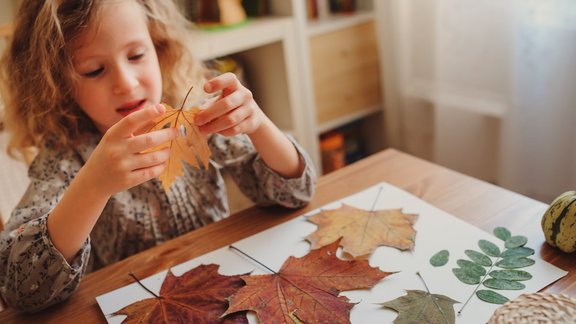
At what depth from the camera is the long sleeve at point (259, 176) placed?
0.91 metres

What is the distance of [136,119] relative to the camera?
674mm

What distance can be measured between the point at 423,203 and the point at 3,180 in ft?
2.78

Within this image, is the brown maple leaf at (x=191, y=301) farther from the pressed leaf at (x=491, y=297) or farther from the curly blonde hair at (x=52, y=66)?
the curly blonde hair at (x=52, y=66)

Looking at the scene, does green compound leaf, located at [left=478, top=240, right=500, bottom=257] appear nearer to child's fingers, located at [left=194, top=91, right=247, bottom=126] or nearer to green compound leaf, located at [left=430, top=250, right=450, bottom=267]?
green compound leaf, located at [left=430, top=250, right=450, bottom=267]

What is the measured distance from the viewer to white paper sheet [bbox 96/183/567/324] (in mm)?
651

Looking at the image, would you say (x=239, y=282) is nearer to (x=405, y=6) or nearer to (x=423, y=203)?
(x=423, y=203)

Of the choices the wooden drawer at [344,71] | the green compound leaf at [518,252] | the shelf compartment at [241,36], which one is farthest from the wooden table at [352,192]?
the wooden drawer at [344,71]

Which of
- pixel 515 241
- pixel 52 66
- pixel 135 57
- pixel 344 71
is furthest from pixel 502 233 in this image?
pixel 344 71

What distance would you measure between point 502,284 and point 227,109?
1.38 feet

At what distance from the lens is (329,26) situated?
6.33 feet

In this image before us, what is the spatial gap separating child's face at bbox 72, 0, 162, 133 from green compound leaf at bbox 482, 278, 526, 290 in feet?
1.95

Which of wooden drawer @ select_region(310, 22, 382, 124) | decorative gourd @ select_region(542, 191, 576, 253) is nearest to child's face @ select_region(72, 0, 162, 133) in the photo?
decorative gourd @ select_region(542, 191, 576, 253)

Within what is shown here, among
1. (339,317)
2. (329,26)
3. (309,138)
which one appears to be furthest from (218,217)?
(329,26)

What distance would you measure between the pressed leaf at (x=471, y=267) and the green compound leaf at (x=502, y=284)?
2 cm
